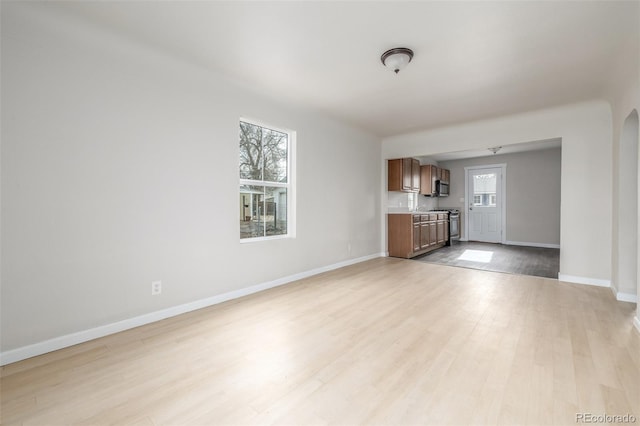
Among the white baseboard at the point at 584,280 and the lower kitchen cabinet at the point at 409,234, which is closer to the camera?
the white baseboard at the point at 584,280

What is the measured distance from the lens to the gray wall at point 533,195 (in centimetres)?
709

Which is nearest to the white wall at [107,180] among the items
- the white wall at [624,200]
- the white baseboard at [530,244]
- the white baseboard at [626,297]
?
the white wall at [624,200]

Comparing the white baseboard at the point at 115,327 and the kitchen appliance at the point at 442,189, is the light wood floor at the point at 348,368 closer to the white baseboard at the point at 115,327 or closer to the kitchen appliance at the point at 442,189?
the white baseboard at the point at 115,327

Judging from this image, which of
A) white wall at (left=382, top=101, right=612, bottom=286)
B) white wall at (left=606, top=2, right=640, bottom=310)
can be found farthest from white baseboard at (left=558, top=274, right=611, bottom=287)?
white wall at (left=606, top=2, right=640, bottom=310)

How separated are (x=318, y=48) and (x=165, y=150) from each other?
1.75 m

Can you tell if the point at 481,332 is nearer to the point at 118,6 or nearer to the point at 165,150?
→ the point at 165,150

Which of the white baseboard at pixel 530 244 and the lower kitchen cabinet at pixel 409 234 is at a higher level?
the lower kitchen cabinet at pixel 409 234

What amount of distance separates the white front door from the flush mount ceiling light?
667cm

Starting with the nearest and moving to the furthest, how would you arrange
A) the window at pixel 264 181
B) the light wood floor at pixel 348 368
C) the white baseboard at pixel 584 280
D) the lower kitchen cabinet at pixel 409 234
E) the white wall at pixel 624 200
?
the light wood floor at pixel 348 368 < the white wall at pixel 624 200 < the window at pixel 264 181 < the white baseboard at pixel 584 280 < the lower kitchen cabinet at pixel 409 234

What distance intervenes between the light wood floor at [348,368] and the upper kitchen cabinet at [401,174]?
332 cm


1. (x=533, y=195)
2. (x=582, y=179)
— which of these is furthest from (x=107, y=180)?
(x=533, y=195)

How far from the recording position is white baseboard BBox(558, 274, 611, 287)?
3783 millimetres

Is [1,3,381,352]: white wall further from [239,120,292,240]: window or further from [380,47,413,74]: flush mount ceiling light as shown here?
[380,47,413,74]: flush mount ceiling light

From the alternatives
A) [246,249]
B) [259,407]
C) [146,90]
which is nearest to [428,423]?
[259,407]
